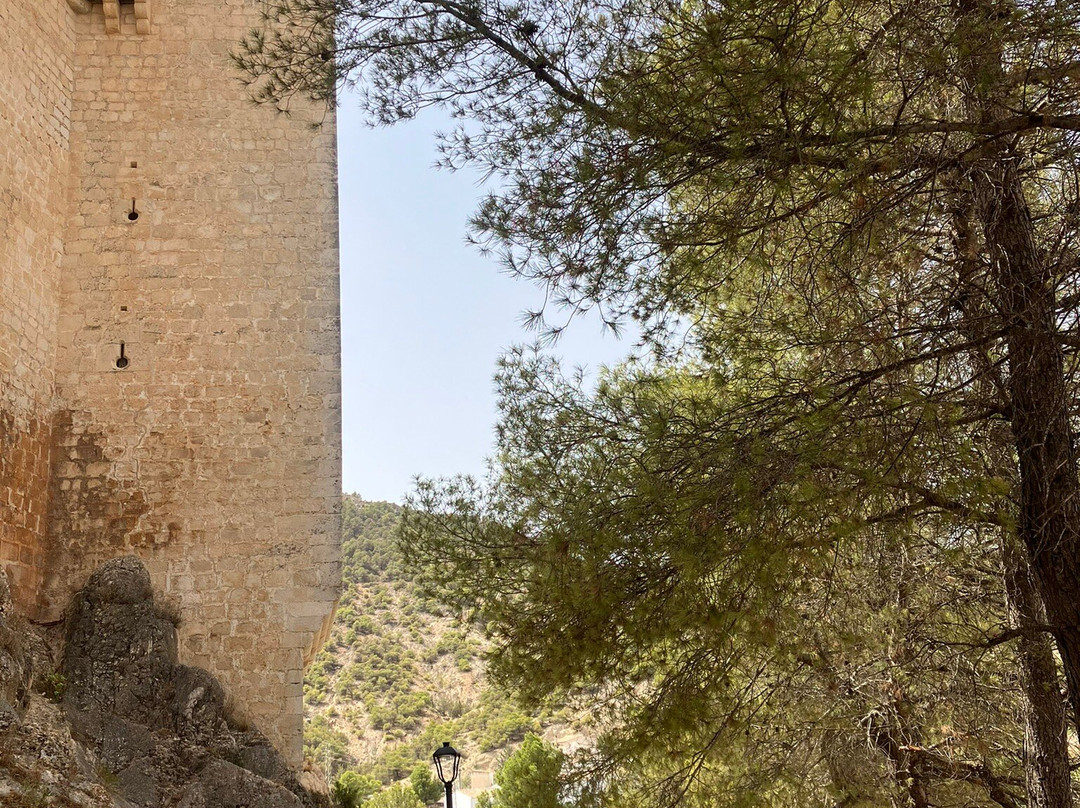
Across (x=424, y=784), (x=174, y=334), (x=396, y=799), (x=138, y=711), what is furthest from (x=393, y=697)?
(x=138, y=711)

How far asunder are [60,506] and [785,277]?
6073 mm

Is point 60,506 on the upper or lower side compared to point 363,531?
lower

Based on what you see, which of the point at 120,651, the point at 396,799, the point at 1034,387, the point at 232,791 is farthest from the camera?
the point at 396,799

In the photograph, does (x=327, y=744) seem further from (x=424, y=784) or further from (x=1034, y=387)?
(x=1034, y=387)

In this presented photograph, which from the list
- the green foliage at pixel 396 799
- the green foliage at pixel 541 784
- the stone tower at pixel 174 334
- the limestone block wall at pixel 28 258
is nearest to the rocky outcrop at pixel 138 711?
the stone tower at pixel 174 334

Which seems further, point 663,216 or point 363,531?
point 363,531

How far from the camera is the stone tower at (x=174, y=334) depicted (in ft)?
24.8

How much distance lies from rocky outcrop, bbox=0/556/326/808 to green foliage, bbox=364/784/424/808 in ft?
49.9

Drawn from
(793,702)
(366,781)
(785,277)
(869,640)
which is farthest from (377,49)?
(366,781)

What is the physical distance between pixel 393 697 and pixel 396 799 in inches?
153

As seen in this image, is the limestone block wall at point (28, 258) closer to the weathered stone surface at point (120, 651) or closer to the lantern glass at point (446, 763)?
the weathered stone surface at point (120, 651)

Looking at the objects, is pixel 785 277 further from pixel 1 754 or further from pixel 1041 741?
pixel 1 754

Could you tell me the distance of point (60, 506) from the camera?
781 cm

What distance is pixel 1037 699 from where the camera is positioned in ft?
14.5
